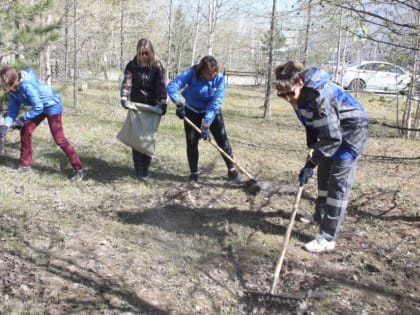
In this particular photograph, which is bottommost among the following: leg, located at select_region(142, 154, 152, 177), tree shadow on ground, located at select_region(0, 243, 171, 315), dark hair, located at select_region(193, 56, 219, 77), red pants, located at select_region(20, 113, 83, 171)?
tree shadow on ground, located at select_region(0, 243, 171, 315)

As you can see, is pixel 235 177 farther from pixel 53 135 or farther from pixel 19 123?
pixel 19 123

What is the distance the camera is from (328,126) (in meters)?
3.15

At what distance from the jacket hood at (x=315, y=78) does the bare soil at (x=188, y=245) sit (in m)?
1.37

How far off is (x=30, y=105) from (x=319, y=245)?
148 inches

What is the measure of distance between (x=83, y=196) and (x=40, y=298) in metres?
2.07

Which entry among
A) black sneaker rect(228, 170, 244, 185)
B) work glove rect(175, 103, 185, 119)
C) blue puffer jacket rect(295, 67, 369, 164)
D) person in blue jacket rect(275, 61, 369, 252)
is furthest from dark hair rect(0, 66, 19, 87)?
blue puffer jacket rect(295, 67, 369, 164)

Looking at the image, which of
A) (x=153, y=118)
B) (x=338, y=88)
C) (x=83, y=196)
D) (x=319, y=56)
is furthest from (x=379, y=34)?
(x=319, y=56)

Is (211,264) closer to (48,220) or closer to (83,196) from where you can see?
(48,220)

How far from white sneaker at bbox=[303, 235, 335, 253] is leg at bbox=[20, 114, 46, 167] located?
355 centimetres

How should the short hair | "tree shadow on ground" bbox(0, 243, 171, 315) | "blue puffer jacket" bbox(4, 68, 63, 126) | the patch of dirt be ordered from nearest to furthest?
"tree shadow on ground" bbox(0, 243, 171, 315) → the patch of dirt → the short hair → "blue puffer jacket" bbox(4, 68, 63, 126)

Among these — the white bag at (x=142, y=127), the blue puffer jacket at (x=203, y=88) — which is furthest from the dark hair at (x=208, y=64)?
the white bag at (x=142, y=127)

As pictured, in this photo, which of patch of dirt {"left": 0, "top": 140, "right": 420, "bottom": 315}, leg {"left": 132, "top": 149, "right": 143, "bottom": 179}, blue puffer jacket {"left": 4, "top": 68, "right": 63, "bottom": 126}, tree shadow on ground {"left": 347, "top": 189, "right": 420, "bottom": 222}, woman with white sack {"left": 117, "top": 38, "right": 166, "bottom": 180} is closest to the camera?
patch of dirt {"left": 0, "top": 140, "right": 420, "bottom": 315}

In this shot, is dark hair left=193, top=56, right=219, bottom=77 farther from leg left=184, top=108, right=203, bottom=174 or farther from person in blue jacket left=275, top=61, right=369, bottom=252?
person in blue jacket left=275, top=61, right=369, bottom=252

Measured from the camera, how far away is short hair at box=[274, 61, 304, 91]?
10.1 feet
